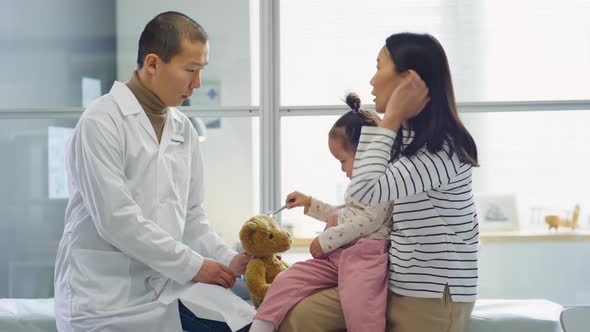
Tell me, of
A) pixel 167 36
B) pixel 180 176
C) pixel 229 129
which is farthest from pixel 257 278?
pixel 229 129

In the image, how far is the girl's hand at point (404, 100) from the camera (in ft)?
5.28

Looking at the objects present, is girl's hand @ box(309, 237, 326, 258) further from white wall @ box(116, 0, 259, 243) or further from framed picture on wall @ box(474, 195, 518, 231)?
framed picture on wall @ box(474, 195, 518, 231)

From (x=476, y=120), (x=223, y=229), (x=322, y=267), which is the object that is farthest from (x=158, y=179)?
(x=476, y=120)

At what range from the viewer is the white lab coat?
5.75ft

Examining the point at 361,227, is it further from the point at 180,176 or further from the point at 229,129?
the point at 229,129

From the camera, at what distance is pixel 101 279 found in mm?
1789

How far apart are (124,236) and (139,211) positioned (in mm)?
71

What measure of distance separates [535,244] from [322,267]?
1.37 meters

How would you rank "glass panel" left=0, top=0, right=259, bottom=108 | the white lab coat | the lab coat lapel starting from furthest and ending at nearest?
"glass panel" left=0, top=0, right=259, bottom=108
the lab coat lapel
the white lab coat

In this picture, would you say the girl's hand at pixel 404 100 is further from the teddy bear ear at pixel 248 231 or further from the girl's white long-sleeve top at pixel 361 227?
the teddy bear ear at pixel 248 231

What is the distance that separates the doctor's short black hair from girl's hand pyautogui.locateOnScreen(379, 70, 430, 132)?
23.6 inches

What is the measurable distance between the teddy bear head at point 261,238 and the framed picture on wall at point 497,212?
117cm

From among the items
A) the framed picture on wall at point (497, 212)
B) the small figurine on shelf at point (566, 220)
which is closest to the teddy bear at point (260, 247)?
the framed picture on wall at point (497, 212)

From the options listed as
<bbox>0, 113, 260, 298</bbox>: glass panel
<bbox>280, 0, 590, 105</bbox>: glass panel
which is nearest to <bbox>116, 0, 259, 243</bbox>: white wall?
<bbox>280, 0, 590, 105</bbox>: glass panel
